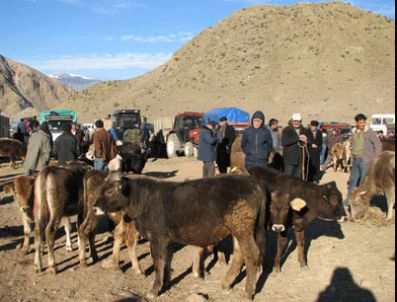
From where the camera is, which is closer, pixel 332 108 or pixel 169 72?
pixel 332 108

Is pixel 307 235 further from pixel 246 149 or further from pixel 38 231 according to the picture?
pixel 38 231

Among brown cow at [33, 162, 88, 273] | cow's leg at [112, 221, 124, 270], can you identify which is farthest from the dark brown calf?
brown cow at [33, 162, 88, 273]

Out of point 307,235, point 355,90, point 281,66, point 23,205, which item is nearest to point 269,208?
point 307,235

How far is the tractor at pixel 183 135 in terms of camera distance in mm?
23000

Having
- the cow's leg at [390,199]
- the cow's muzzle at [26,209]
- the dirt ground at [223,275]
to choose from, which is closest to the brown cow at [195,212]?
the dirt ground at [223,275]

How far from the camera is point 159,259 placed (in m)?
5.82

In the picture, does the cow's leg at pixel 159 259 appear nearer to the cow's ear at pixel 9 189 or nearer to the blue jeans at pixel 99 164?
the cow's ear at pixel 9 189

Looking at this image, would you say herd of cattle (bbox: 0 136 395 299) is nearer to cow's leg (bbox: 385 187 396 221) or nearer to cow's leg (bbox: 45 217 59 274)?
cow's leg (bbox: 45 217 59 274)

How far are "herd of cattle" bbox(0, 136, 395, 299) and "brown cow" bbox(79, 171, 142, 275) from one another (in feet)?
0.05

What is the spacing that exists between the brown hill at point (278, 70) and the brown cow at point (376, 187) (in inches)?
1682

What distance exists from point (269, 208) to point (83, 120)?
62.2 m

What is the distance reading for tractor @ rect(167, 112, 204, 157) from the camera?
23.0 m

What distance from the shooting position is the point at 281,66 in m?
64.5

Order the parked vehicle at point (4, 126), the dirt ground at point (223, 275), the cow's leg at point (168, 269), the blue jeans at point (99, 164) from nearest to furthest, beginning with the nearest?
1. the dirt ground at point (223, 275)
2. the cow's leg at point (168, 269)
3. the blue jeans at point (99, 164)
4. the parked vehicle at point (4, 126)
